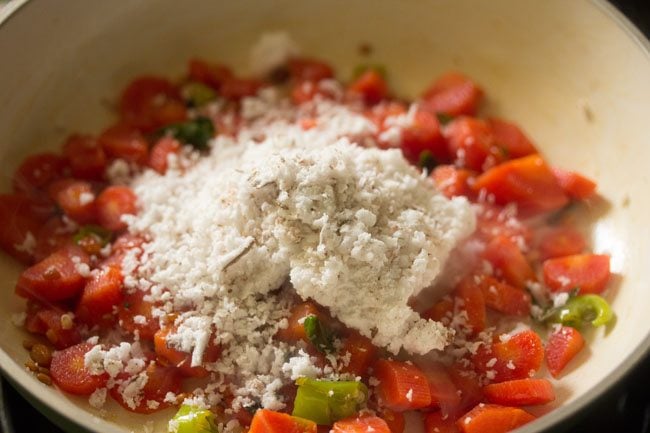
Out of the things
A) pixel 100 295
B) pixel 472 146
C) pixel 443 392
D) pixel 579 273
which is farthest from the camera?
pixel 472 146

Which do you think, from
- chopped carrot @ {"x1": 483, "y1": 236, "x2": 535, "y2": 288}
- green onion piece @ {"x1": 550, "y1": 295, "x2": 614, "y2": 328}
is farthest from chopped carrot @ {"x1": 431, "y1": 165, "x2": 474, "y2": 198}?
green onion piece @ {"x1": 550, "y1": 295, "x2": 614, "y2": 328}

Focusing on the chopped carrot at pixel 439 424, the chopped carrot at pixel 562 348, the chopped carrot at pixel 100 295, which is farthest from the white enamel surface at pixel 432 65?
the chopped carrot at pixel 439 424

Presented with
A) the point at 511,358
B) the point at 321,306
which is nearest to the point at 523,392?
the point at 511,358

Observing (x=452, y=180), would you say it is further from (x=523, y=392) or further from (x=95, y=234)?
(x=95, y=234)

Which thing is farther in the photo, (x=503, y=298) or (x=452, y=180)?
Answer: (x=452, y=180)

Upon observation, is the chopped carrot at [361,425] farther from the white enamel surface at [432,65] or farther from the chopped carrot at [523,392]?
the white enamel surface at [432,65]

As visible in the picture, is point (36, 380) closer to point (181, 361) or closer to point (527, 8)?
point (181, 361)

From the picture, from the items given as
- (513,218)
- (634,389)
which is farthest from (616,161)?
(634,389)
